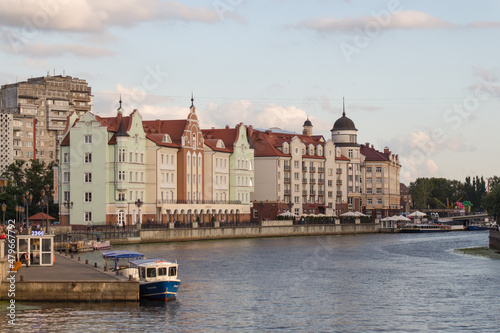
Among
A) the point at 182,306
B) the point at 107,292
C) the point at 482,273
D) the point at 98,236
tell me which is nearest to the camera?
the point at 107,292

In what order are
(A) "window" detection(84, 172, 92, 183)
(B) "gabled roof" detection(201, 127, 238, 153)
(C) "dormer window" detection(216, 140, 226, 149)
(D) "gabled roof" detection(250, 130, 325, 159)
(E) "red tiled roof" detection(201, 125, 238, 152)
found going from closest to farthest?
(A) "window" detection(84, 172, 92, 183) → (C) "dormer window" detection(216, 140, 226, 149) → (B) "gabled roof" detection(201, 127, 238, 153) → (E) "red tiled roof" detection(201, 125, 238, 152) → (D) "gabled roof" detection(250, 130, 325, 159)

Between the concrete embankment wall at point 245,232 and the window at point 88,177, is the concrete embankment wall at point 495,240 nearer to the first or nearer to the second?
the concrete embankment wall at point 245,232

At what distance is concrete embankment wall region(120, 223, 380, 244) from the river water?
2471 centimetres

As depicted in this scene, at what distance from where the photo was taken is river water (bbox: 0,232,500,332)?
49906 mm

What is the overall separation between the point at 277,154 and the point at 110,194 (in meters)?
55.0

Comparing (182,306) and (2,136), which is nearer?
(182,306)

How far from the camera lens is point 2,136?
18912 centimetres

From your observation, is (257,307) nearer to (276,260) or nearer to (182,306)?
(182,306)

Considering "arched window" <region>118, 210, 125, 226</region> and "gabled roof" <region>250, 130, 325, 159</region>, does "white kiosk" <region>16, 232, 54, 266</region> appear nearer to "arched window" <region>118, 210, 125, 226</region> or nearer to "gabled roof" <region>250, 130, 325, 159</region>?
"arched window" <region>118, 210, 125, 226</region>

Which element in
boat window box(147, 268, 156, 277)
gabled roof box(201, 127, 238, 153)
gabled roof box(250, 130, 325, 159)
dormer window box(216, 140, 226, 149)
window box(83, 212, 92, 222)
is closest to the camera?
boat window box(147, 268, 156, 277)

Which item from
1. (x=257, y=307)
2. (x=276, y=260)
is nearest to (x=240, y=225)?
(x=276, y=260)

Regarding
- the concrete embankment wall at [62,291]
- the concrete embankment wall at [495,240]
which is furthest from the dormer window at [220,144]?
the concrete embankment wall at [62,291]

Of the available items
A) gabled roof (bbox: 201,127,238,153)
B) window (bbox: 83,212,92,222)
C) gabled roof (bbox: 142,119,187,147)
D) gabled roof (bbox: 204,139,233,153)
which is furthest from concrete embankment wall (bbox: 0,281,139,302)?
gabled roof (bbox: 201,127,238,153)

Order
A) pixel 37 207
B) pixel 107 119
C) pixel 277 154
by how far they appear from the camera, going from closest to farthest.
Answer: pixel 107 119 → pixel 37 207 → pixel 277 154
